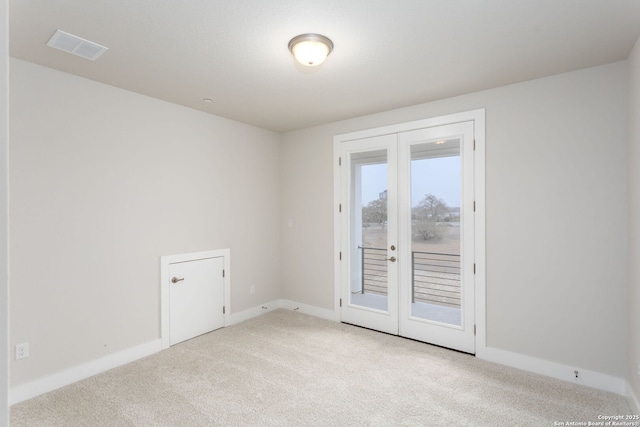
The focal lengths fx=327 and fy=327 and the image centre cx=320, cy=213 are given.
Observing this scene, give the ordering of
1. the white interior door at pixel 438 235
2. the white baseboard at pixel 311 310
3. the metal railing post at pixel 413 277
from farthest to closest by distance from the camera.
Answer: the white baseboard at pixel 311 310, the metal railing post at pixel 413 277, the white interior door at pixel 438 235

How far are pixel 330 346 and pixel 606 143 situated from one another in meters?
3.01

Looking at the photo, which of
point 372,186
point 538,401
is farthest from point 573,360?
point 372,186

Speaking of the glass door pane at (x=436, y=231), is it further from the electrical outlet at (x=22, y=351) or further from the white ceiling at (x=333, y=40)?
the electrical outlet at (x=22, y=351)

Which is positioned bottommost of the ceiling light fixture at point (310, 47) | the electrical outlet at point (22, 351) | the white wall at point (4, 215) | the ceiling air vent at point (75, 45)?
the electrical outlet at point (22, 351)

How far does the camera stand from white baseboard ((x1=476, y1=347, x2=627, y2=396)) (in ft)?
8.28

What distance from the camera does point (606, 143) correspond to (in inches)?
101

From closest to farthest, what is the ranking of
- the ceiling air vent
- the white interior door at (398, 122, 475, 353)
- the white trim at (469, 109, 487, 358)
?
the ceiling air vent
the white trim at (469, 109, 487, 358)
the white interior door at (398, 122, 475, 353)

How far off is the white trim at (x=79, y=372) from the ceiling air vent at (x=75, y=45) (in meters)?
2.46

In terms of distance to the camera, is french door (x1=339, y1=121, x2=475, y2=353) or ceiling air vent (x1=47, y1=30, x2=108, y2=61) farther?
french door (x1=339, y1=121, x2=475, y2=353)

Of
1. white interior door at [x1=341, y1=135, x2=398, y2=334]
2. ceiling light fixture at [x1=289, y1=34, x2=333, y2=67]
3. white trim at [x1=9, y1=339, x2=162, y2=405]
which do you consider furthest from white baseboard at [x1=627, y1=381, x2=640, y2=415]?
white trim at [x1=9, y1=339, x2=162, y2=405]

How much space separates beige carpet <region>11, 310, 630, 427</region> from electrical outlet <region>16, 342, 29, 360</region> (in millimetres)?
333

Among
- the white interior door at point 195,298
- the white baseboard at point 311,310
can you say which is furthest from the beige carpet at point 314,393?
the white baseboard at point 311,310

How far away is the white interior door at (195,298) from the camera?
3469mm

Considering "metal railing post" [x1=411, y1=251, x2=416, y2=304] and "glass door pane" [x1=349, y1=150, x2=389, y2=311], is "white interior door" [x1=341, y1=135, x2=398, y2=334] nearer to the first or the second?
"glass door pane" [x1=349, y1=150, x2=389, y2=311]
